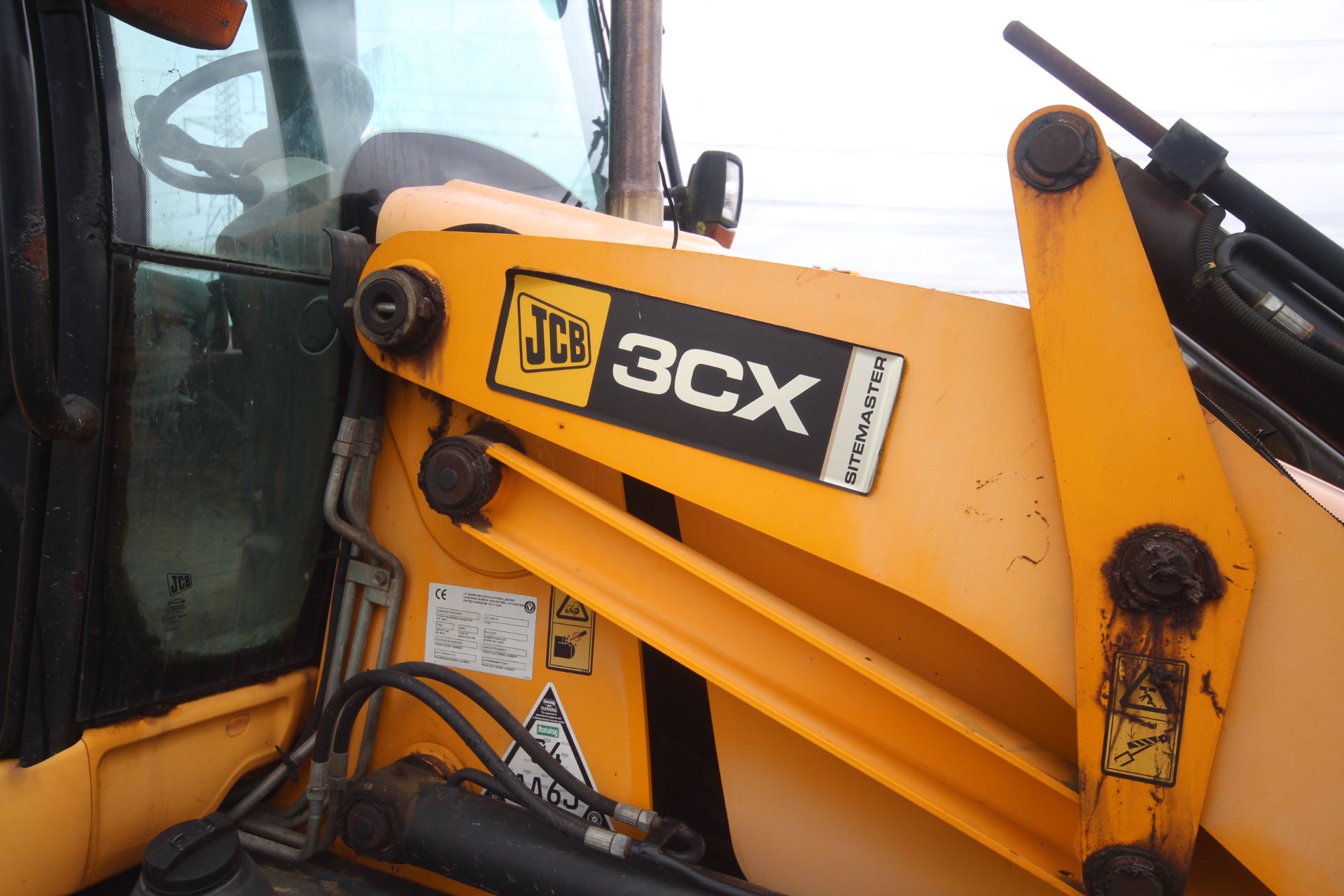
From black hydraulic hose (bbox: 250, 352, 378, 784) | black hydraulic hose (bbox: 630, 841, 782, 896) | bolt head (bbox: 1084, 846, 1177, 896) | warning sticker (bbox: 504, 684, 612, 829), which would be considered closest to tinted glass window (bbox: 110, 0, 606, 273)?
black hydraulic hose (bbox: 250, 352, 378, 784)

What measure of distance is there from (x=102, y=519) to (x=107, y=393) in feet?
0.56

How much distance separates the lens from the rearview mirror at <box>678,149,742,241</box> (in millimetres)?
1968

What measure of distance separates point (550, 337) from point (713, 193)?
962mm

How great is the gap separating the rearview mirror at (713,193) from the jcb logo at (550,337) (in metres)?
0.94

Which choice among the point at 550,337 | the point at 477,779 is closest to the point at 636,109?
the point at 550,337

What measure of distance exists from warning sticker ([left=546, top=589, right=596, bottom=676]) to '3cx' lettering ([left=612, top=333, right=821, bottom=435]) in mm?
380

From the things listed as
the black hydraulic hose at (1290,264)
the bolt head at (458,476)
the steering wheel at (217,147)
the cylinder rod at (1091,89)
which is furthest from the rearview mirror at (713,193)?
the black hydraulic hose at (1290,264)

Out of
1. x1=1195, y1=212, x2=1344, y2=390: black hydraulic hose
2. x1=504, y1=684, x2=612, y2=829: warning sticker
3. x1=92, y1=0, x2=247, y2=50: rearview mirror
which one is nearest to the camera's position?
x1=92, y1=0, x2=247, y2=50: rearview mirror

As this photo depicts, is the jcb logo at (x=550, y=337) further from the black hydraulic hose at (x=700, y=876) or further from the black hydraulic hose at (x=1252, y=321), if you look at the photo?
the black hydraulic hose at (x=1252, y=321)

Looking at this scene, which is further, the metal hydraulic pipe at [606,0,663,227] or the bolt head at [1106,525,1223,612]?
the metal hydraulic pipe at [606,0,663,227]

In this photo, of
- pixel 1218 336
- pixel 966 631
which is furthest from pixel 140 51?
pixel 1218 336

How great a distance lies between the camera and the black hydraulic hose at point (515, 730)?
1.16 m

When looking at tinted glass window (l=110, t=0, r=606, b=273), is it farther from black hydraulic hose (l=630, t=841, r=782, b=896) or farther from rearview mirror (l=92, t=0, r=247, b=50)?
black hydraulic hose (l=630, t=841, r=782, b=896)

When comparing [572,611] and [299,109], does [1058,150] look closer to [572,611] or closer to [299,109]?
[572,611]
